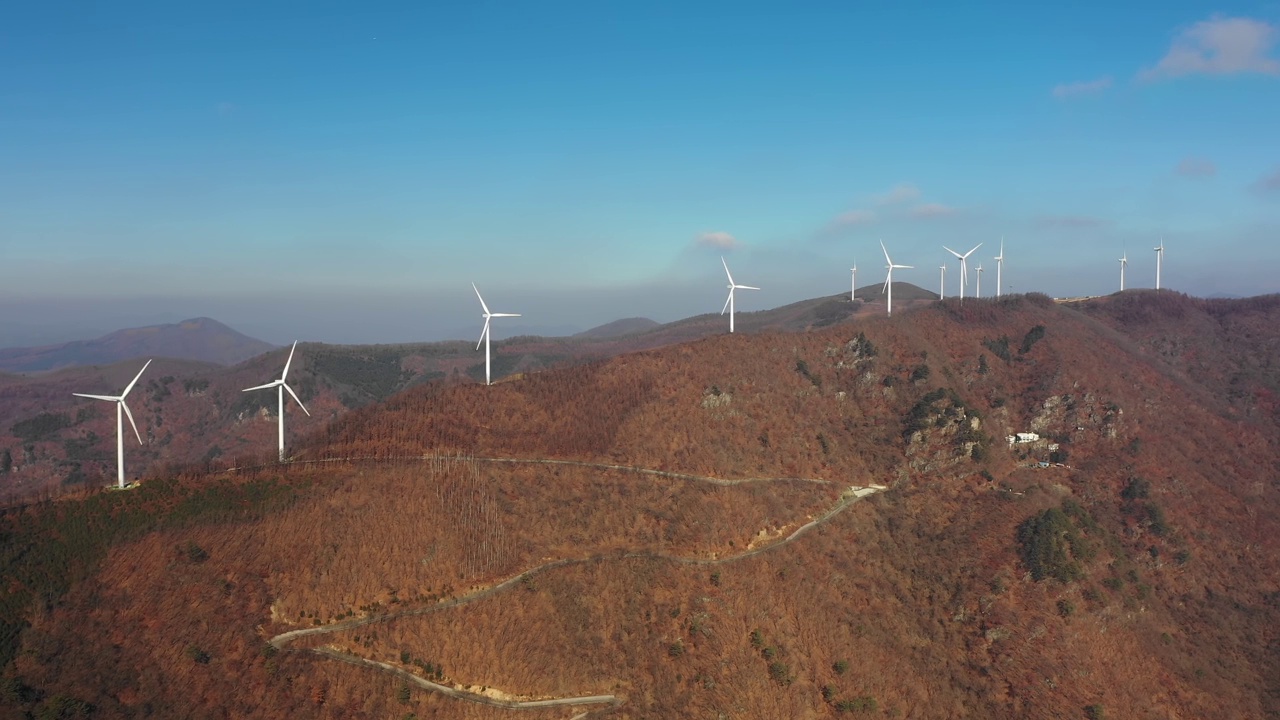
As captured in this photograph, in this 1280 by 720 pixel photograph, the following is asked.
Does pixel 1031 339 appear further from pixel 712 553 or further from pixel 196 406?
pixel 196 406

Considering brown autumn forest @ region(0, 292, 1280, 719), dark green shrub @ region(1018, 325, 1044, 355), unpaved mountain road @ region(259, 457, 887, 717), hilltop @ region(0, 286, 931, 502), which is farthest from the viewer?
hilltop @ region(0, 286, 931, 502)

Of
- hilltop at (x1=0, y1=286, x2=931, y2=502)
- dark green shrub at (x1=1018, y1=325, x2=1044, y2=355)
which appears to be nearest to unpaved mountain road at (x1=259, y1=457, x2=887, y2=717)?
dark green shrub at (x1=1018, y1=325, x2=1044, y2=355)

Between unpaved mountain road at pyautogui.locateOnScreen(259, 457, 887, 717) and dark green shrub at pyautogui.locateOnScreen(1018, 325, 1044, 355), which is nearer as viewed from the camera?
unpaved mountain road at pyautogui.locateOnScreen(259, 457, 887, 717)

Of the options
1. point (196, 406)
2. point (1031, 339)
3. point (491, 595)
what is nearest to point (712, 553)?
point (491, 595)

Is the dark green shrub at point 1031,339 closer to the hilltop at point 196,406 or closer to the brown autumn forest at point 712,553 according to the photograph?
the brown autumn forest at point 712,553

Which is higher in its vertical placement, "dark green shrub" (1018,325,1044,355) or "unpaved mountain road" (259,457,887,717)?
"dark green shrub" (1018,325,1044,355)

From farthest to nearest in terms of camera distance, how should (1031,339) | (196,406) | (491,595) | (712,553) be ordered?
1. (196,406)
2. (1031,339)
3. (712,553)
4. (491,595)

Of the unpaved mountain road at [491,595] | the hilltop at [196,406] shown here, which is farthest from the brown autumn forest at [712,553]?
the hilltop at [196,406]

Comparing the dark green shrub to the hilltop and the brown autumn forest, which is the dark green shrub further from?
the hilltop
